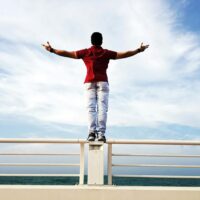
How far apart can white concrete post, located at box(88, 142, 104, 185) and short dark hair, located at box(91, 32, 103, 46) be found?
1.55m

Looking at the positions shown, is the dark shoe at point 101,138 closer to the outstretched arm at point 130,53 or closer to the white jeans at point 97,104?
the white jeans at point 97,104

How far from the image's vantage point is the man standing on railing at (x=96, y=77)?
4762 mm

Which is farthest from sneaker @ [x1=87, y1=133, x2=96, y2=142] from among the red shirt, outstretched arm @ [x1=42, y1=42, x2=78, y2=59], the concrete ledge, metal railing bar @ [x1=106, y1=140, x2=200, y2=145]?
outstretched arm @ [x1=42, y1=42, x2=78, y2=59]

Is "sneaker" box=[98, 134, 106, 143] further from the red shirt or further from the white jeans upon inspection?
the red shirt

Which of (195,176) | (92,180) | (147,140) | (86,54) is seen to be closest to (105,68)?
(86,54)

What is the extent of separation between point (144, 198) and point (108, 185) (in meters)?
0.52

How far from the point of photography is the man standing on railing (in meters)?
4.76

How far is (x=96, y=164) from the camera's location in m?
4.56

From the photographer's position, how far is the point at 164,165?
15.5 ft

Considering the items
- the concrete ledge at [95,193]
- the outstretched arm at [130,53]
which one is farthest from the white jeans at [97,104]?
the concrete ledge at [95,193]

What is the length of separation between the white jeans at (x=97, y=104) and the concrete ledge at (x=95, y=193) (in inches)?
33.0

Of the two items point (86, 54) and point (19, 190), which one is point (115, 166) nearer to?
point (19, 190)

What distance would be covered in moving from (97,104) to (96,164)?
883mm

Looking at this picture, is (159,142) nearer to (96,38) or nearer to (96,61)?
(96,61)
